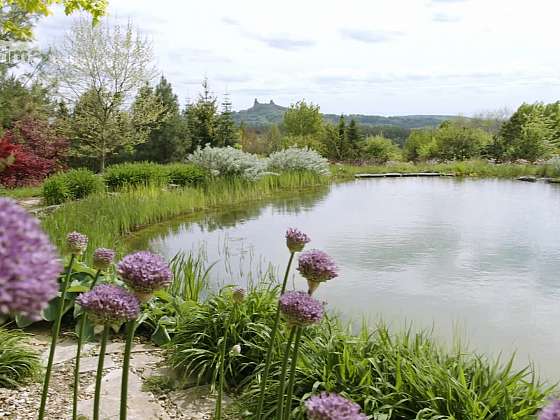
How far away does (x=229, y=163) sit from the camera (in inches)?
423

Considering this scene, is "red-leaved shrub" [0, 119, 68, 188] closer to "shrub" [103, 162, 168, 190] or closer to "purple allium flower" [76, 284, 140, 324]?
"shrub" [103, 162, 168, 190]

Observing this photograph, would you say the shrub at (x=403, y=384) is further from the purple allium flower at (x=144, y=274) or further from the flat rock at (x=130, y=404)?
the purple allium flower at (x=144, y=274)

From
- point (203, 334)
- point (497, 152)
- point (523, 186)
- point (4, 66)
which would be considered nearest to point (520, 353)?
point (203, 334)

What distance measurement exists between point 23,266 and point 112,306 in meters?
0.67

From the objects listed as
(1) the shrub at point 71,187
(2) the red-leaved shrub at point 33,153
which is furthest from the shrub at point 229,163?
(2) the red-leaved shrub at point 33,153

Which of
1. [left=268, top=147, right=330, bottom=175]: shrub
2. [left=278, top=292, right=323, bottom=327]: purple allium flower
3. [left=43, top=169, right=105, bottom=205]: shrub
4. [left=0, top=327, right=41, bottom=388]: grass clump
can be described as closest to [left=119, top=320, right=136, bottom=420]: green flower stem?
[left=278, top=292, right=323, bottom=327]: purple allium flower

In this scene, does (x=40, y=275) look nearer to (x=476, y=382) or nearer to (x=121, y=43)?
(x=476, y=382)

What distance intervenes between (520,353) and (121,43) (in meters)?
12.5

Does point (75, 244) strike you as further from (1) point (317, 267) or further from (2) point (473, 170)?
(2) point (473, 170)

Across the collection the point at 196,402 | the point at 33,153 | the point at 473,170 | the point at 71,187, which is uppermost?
the point at 33,153

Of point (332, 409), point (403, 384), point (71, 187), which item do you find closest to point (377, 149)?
point (71, 187)

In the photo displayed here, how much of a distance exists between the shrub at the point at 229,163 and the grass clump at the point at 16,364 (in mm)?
8102

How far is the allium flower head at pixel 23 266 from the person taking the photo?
1.61ft

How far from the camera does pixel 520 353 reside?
336cm
